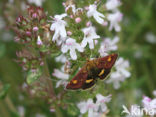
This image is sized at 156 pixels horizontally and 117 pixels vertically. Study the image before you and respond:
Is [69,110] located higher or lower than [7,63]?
lower

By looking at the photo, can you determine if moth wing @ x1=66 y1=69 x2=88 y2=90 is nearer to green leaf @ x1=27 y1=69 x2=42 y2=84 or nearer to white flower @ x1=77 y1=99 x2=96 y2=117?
white flower @ x1=77 y1=99 x2=96 y2=117

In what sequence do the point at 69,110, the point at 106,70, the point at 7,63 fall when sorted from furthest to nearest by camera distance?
the point at 7,63 < the point at 69,110 < the point at 106,70

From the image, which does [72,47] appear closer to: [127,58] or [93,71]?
[93,71]

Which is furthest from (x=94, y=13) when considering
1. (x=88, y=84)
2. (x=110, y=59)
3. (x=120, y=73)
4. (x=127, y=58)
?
(x=127, y=58)

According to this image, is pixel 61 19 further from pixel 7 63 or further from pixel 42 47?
pixel 7 63

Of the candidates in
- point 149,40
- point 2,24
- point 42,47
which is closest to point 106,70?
point 42,47

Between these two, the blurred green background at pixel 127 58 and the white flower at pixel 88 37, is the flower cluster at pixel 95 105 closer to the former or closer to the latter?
the white flower at pixel 88 37

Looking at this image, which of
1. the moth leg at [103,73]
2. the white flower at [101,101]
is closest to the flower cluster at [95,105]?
the white flower at [101,101]
